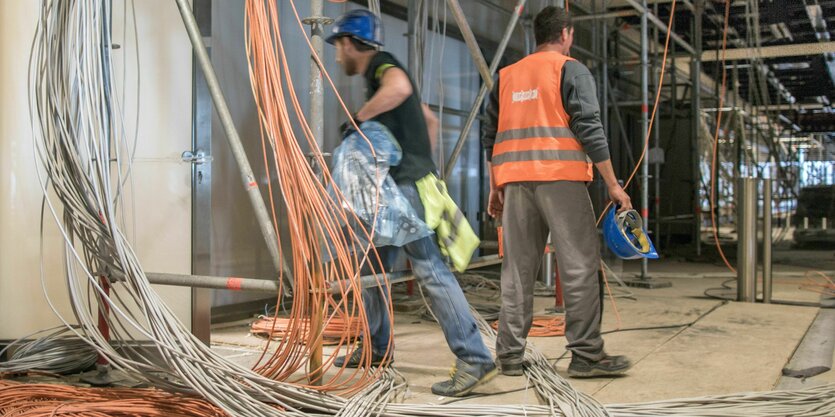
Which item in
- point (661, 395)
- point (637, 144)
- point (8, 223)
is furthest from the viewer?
point (637, 144)

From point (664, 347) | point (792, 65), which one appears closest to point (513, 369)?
point (664, 347)

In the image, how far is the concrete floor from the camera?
3.06 metres

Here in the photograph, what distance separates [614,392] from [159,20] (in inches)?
95.2

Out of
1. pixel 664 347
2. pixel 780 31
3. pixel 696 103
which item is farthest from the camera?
pixel 780 31

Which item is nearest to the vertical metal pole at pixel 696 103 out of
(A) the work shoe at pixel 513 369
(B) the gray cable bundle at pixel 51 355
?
(A) the work shoe at pixel 513 369

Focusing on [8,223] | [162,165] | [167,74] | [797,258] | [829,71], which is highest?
[829,71]

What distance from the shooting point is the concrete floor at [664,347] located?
10.0ft

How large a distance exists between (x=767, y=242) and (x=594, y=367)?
3.02 metres

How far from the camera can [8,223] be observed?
3416 millimetres

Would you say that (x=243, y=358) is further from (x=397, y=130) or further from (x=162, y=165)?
(x=397, y=130)

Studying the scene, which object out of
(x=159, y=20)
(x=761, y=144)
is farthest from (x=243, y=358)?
(x=761, y=144)

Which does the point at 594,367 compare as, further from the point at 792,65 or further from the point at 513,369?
the point at 792,65

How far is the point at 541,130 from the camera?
323 centimetres

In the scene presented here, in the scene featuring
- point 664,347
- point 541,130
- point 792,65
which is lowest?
point 664,347
